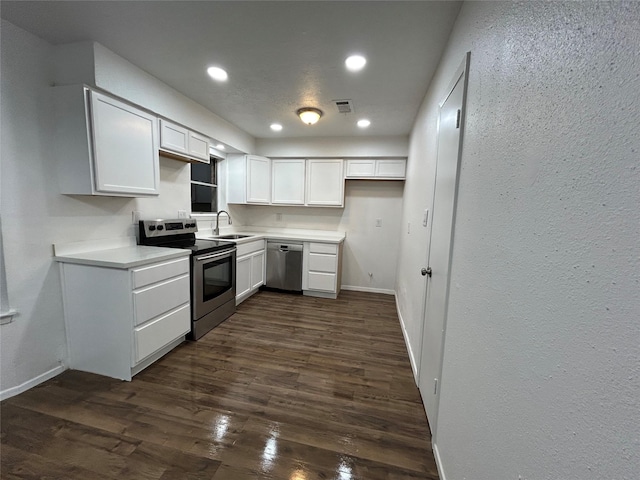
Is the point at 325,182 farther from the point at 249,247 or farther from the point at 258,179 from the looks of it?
the point at 249,247

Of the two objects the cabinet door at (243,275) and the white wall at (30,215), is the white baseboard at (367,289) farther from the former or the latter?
the white wall at (30,215)

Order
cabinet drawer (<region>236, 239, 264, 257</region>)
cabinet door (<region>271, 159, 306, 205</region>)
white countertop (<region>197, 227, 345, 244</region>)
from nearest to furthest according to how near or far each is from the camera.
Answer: cabinet drawer (<region>236, 239, 264, 257</region>) < white countertop (<region>197, 227, 345, 244</region>) < cabinet door (<region>271, 159, 306, 205</region>)

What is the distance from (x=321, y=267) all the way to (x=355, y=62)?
2704mm

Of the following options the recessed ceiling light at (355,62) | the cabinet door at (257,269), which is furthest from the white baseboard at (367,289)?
the recessed ceiling light at (355,62)

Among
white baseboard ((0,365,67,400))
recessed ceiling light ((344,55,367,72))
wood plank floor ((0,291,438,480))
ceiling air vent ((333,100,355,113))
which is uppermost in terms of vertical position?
ceiling air vent ((333,100,355,113))

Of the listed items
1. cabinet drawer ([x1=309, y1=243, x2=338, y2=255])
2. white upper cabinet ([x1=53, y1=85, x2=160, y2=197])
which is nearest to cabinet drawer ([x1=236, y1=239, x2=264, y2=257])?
cabinet drawer ([x1=309, y1=243, x2=338, y2=255])

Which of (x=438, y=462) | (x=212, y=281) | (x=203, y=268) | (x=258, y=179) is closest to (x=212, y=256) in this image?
(x=203, y=268)

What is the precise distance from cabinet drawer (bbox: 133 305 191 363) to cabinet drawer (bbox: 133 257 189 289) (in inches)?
13.4

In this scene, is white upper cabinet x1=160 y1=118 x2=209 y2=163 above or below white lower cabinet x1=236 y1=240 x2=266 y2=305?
above

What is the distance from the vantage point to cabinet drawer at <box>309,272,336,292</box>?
4.01 meters

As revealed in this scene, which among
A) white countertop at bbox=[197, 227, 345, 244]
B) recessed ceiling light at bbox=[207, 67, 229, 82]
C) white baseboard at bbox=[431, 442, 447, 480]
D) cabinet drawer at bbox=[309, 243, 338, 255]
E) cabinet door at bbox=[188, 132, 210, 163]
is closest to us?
white baseboard at bbox=[431, 442, 447, 480]

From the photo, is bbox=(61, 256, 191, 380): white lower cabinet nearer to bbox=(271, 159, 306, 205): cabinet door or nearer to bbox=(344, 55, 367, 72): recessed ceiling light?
bbox=(344, 55, 367, 72): recessed ceiling light

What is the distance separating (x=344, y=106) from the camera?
2826 mm

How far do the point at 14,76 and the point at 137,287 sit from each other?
1.64 metres
